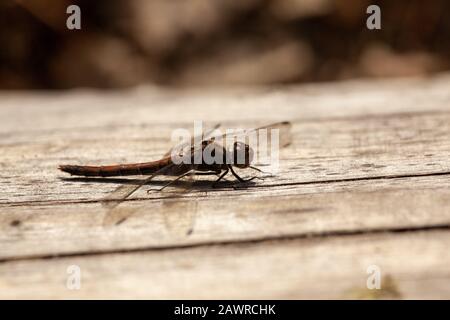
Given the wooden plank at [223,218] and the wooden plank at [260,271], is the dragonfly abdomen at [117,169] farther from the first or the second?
the wooden plank at [260,271]

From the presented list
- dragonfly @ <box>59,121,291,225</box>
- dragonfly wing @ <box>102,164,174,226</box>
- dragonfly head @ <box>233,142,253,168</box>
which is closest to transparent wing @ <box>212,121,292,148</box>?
dragonfly @ <box>59,121,291,225</box>

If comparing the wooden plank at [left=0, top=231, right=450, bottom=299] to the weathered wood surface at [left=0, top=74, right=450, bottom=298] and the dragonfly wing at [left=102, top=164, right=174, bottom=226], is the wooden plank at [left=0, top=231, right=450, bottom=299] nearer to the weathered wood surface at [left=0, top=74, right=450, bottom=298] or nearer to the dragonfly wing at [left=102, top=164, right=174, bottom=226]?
the weathered wood surface at [left=0, top=74, right=450, bottom=298]

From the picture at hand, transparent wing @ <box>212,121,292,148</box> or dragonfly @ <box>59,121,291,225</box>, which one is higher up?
transparent wing @ <box>212,121,292,148</box>

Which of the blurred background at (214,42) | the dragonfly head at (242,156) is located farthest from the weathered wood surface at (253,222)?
the blurred background at (214,42)

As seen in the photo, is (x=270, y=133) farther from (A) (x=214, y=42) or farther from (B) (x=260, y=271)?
(A) (x=214, y=42)

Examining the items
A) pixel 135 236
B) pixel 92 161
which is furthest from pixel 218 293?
pixel 92 161
